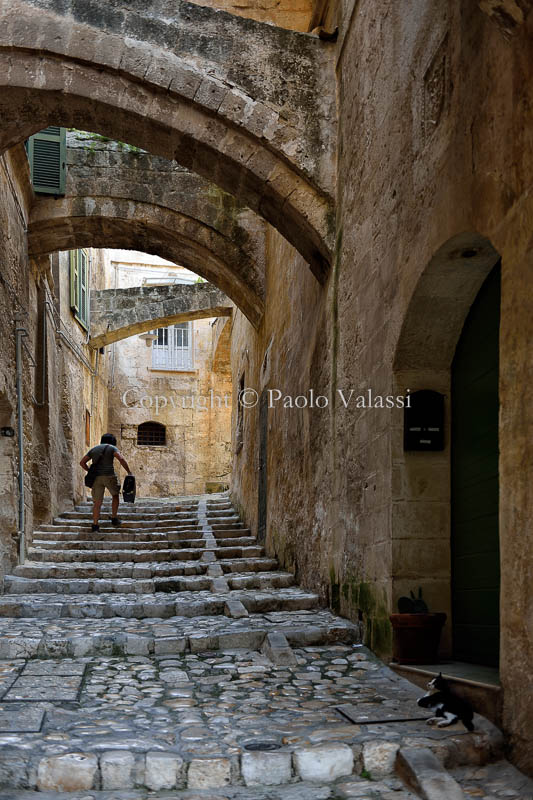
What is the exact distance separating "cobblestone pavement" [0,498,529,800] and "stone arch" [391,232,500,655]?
50cm

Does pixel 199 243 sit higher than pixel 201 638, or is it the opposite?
pixel 199 243

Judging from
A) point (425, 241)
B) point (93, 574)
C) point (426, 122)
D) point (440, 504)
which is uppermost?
point (426, 122)

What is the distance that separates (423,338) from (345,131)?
2210mm

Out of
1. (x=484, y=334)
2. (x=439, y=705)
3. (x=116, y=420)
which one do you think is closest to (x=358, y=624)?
(x=439, y=705)

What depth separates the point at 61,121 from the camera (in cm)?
605

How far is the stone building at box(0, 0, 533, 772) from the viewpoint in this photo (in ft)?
9.07

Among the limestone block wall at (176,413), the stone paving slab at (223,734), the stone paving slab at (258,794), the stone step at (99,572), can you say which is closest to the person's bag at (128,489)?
the stone step at (99,572)

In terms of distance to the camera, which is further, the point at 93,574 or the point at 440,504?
the point at 93,574

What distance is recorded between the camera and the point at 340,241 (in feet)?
18.0

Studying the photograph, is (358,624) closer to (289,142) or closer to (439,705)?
(439,705)

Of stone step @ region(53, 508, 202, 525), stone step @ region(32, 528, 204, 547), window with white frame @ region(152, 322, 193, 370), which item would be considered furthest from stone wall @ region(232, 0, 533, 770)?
window with white frame @ region(152, 322, 193, 370)

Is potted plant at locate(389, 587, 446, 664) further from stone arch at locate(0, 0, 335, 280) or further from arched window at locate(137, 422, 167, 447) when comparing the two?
arched window at locate(137, 422, 167, 447)

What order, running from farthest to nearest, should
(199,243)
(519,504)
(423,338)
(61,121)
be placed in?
1. (199,243)
2. (61,121)
3. (423,338)
4. (519,504)

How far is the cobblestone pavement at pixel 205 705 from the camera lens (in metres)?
2.62
